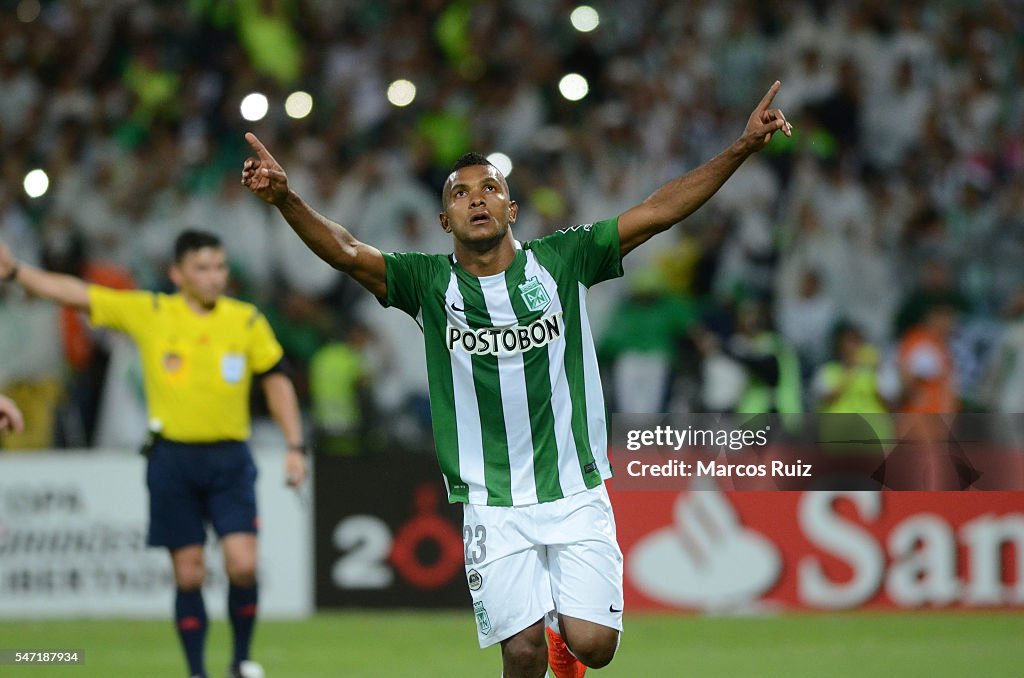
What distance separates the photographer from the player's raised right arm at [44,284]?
8.10m

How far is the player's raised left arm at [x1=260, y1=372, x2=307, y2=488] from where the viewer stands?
Result: 8523 millimetres

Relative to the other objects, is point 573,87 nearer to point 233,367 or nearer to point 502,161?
point 502,161

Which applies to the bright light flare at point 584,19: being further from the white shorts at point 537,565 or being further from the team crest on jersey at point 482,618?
the team crest on jersey at point 482,618

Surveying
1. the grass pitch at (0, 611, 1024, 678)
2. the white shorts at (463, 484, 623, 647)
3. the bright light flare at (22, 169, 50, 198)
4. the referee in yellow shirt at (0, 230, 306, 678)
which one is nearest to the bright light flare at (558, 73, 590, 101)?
the bright light flare at (22, 169, 50, 198)

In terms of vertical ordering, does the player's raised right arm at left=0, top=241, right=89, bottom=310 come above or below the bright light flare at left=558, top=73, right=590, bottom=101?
below

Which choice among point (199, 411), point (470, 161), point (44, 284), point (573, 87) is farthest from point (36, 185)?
point (470, 161)

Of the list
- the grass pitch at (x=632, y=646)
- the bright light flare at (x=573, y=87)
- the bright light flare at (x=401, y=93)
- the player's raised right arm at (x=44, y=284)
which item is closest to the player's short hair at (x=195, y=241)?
the player's raised right arm at (x=44, y=284)

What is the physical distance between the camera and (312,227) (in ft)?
19.1

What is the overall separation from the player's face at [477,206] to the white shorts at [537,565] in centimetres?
106

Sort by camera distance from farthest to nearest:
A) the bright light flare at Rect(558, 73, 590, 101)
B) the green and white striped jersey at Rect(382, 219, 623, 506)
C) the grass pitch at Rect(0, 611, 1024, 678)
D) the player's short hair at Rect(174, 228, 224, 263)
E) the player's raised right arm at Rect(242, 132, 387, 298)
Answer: the bright light flare at Rect(558, 73, 590, 101) → the grass pitch at Rect(0, 611, 1024, 678) → the player's short hair at Rect(174, 228, 224, 263) → the green and white striped jersey at Rect(382, 219, 623, 506) → the player's raised right arm at Rect(242, 132, 387, 298)

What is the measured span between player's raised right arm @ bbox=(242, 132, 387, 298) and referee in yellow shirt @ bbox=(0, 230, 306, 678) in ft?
8.42

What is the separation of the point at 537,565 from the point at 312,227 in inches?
61.4

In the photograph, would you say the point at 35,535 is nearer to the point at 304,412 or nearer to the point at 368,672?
the point at 304,412

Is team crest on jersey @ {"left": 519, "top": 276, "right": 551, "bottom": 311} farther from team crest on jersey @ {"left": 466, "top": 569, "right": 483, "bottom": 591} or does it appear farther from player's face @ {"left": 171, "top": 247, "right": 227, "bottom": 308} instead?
player's face @ {"left": 171, "top": 247, "right": 227, "bottom": 308}
